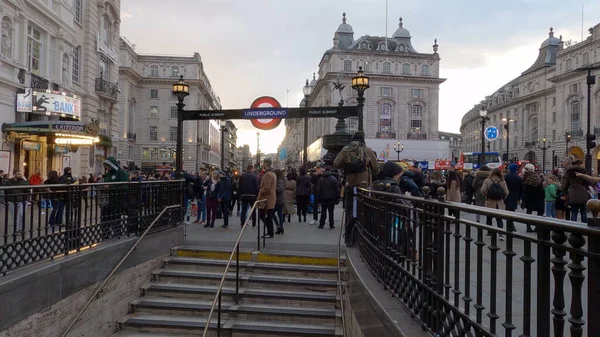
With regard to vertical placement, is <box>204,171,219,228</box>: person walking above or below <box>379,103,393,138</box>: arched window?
below

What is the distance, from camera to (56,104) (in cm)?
2250

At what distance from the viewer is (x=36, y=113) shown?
2178 cm

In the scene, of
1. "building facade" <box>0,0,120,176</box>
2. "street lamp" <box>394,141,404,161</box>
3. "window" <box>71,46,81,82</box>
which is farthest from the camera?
"street lamp" <box>394,141,404,161</box>

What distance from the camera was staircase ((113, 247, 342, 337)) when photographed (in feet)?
24.2

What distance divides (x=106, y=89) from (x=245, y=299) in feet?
108

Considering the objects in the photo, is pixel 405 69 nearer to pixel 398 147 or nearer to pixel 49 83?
pixel 398 147

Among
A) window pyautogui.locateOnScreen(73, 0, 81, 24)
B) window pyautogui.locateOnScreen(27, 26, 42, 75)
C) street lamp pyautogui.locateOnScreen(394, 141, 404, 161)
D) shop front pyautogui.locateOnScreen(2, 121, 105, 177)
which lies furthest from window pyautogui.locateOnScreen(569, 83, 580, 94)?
window pyautogui.locateOnScreen(27, 26, 42, 75)

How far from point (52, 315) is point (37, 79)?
20.0 m

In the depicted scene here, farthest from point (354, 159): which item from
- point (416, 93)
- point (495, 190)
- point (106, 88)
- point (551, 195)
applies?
point (416, 93)

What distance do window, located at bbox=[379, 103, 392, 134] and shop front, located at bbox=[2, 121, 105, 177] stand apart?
2353 inches

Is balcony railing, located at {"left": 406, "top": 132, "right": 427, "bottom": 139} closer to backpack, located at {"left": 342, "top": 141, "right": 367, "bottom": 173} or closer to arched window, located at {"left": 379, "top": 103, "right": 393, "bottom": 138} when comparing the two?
arched window, located at {"left": 379, "top": 103, "right": 393, "bottom": 138}

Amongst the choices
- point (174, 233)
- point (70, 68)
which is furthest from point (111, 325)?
point (70, 68)

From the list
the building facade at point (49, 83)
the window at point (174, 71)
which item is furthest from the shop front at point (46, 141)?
the window at point (174, 71)

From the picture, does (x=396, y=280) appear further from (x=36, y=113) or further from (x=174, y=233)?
(x=36, y=113)
